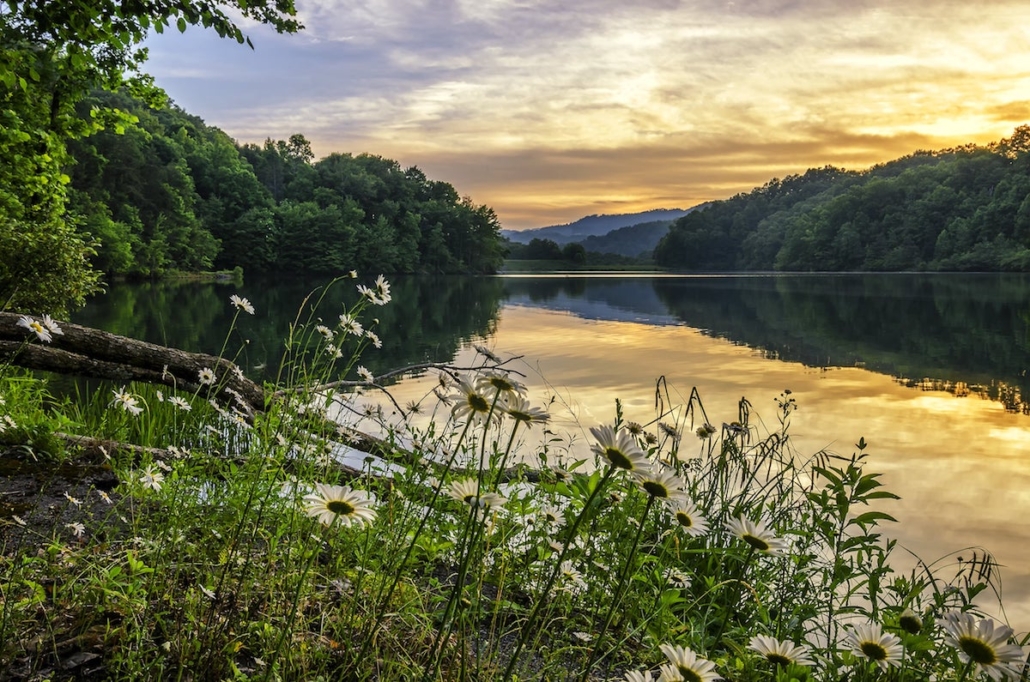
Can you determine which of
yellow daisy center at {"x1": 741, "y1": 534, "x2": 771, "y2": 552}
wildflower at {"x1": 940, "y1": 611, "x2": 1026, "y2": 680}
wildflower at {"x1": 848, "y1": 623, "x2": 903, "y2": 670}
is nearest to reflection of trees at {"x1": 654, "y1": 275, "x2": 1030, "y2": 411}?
wildflower at {"x1": 848, "y1": 623, "x2": 903, "y2": 670}

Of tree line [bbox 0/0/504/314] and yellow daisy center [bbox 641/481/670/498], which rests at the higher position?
tree line [bbox 0/0/504/314]

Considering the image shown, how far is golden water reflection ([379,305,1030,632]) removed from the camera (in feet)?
21.4

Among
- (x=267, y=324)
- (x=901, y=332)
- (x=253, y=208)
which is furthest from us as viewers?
(x=253, y=208)

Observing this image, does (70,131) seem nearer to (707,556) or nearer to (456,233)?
(707,556)

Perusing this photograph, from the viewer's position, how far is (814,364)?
17.4m

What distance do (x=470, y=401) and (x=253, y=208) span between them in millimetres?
79618

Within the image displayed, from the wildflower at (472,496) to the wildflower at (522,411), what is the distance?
0.16 m

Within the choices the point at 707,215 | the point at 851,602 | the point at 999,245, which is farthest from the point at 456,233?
the point at 851,602

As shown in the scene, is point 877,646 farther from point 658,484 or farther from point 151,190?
point 151,190

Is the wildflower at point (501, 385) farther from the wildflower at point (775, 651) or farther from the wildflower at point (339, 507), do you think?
the wildflower at point (775, 651)

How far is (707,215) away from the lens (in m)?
131

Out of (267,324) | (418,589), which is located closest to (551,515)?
(418,589)

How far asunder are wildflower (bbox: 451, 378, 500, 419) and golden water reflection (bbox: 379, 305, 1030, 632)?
72.1 inches

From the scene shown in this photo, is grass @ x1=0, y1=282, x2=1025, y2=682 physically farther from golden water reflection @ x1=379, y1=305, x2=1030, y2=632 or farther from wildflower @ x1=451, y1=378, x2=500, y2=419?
golden water reflection @ x1=379, y1=305, x2=1030, y2=632
